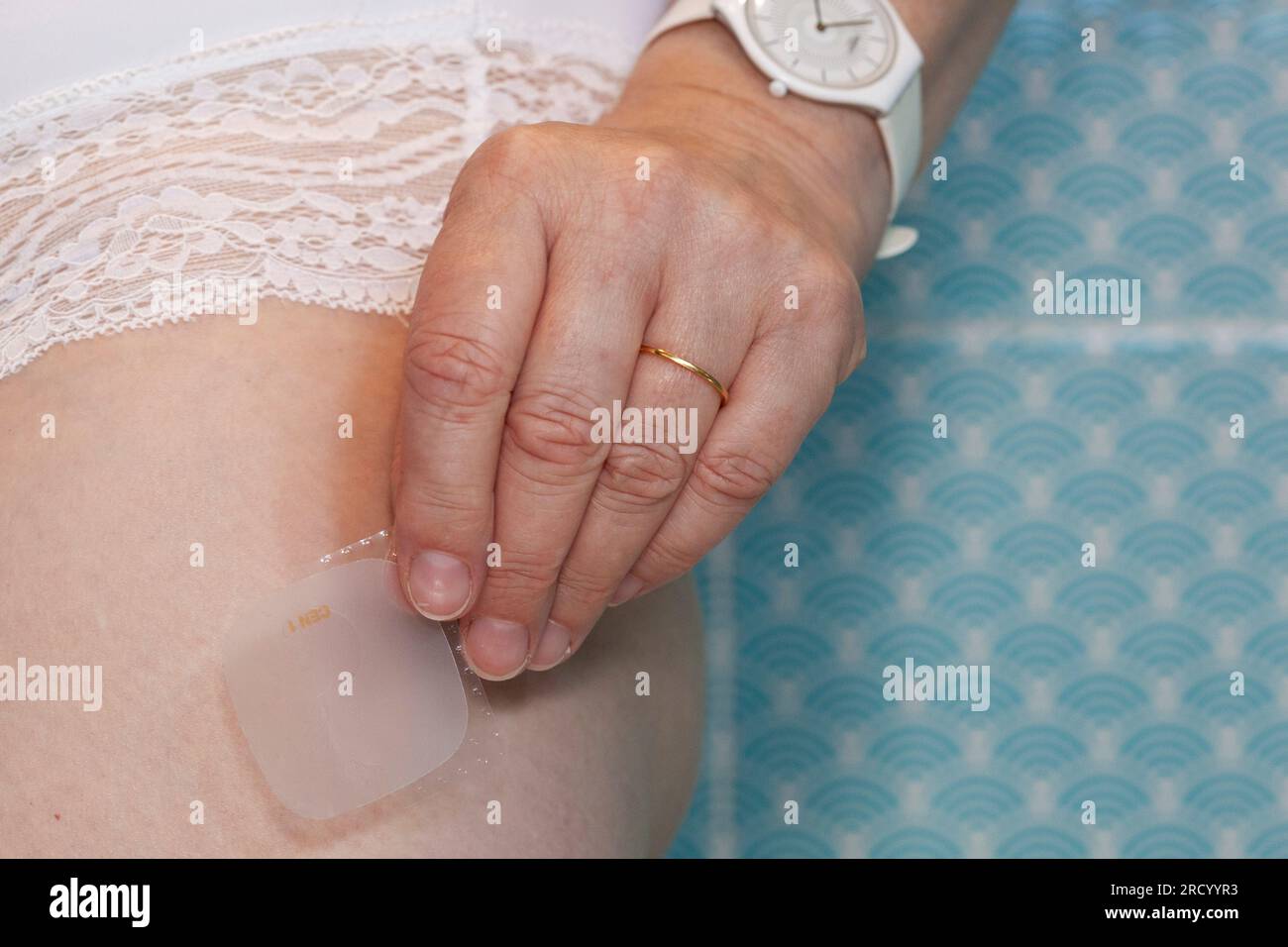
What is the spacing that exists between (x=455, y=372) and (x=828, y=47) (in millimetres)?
315

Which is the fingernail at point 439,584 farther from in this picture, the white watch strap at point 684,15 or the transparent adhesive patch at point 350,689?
the white watch strap at point 684,15

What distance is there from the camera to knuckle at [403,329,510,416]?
455 millimetres

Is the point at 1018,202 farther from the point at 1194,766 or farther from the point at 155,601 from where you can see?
the point at 155,601

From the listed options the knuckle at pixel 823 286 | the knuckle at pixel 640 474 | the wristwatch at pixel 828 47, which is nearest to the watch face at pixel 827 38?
the wristwatch at pixel 828 47

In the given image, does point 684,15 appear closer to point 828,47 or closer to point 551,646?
point 828,47

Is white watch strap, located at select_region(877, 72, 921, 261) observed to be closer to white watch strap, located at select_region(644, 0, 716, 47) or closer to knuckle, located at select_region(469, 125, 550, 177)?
white watch strap, located at select_region(644, 0, 716, 47)

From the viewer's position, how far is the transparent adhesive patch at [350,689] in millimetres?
473

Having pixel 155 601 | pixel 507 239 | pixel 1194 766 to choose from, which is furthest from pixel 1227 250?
pixel 155 601

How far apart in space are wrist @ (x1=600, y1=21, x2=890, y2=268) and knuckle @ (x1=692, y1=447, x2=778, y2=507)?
5.1 inches

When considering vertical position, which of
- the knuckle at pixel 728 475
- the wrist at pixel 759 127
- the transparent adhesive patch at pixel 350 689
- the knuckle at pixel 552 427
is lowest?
the transparent adhesive patch at pixel 350 689

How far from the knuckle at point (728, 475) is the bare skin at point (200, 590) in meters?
0.11

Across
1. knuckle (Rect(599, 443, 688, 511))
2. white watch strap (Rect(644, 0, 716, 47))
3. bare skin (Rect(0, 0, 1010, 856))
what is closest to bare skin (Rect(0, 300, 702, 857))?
bare skin (Rect(0, 0, 1010, 856))

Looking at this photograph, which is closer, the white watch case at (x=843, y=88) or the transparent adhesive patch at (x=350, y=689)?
the transparent adhesive patch at (x=350, y=689)

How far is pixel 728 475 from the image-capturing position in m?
0.53
